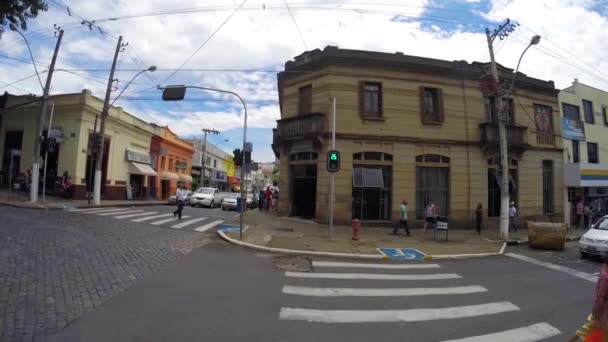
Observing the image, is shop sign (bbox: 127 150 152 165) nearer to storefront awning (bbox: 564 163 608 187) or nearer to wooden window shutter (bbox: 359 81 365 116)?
wooden window shutter (bbox: 359 81 365 116)

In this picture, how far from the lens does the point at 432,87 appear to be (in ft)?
61.3

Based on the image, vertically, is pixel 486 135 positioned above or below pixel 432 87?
below

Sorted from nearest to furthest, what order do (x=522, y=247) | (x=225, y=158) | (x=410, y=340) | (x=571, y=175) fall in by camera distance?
(x=410, y=340) → (x=522, y=247) → (x=571, y=175) → (x=225, y=158)

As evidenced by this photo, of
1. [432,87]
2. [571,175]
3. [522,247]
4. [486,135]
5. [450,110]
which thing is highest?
[432,87]

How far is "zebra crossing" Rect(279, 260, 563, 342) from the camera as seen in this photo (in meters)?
4.90

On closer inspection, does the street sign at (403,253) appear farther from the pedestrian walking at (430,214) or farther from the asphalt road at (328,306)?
the pedestrian walking at (430,214)

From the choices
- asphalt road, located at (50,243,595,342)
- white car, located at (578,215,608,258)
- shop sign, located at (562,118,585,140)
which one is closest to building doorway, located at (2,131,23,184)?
asphalt road, located at (50,243,595,342)

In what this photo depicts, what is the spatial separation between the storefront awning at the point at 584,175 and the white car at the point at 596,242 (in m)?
11.5

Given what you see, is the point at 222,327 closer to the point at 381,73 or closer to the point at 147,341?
the point at 147,341

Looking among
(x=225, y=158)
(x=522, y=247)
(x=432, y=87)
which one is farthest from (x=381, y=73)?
(x=225, y=158)

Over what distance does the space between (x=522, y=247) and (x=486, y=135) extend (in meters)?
7.00

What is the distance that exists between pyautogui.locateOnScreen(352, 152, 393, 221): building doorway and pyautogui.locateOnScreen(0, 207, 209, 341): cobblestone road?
832cm

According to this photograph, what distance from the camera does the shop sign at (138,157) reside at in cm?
2816

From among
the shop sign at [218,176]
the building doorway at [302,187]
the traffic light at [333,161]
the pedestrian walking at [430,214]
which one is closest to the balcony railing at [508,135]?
the pedestrian walking at [430,214]
